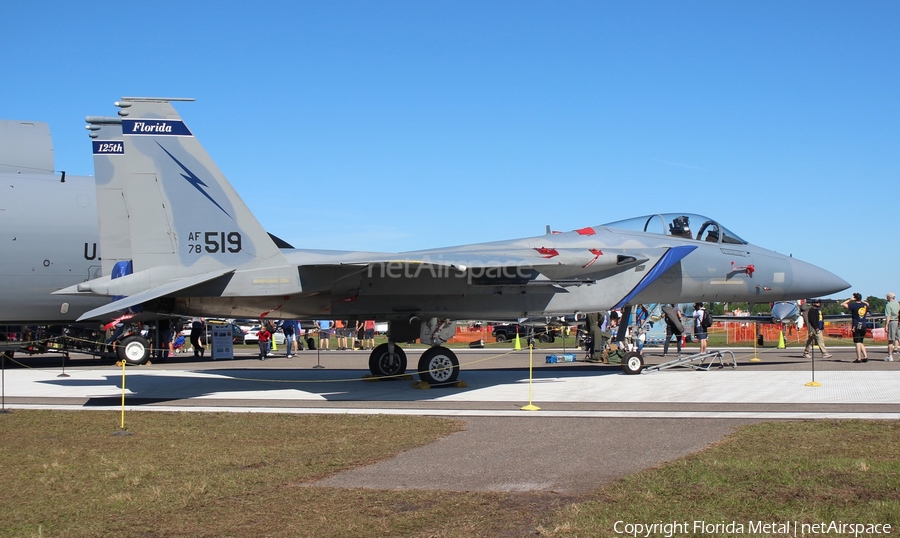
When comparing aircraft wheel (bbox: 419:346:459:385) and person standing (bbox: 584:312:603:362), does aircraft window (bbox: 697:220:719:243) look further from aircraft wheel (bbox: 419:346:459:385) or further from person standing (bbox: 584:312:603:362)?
aircraft wheel (bbox: 419:346:459:385)

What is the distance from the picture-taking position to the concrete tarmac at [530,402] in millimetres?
7594

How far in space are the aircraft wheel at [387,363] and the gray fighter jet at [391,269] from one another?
28mm

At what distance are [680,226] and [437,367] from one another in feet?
20.8

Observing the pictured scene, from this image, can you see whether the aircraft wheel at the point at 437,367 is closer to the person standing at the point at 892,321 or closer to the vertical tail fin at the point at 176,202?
the vertical tail fin at the point at 176,202

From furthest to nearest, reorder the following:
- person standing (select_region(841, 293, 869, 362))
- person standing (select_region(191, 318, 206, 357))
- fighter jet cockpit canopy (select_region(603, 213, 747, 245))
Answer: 1. person standing (select_region(191, 318, 206, 357))
2. person standing (select_region(841, 293, 869, 362))
3. fighter jet cockpit canopy (select_region(603, 213, 747, 245))

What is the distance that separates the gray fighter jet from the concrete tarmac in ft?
5.15

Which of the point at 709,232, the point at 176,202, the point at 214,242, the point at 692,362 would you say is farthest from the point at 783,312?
the point at 176,202

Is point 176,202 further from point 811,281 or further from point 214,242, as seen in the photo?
point 811,281

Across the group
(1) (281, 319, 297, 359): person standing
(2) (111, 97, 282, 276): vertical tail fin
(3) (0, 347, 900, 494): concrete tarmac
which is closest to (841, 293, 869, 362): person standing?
(3) (0, 347, 900, 494): concrete tarmac

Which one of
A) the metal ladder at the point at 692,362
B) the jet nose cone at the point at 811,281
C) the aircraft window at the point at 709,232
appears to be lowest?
the metal ladder at the point at 692,362

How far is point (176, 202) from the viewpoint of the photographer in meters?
13.9

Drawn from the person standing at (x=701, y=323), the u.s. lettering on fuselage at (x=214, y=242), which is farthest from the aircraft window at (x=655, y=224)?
the u.s. lettering on fuselage at (x=214, y=242)

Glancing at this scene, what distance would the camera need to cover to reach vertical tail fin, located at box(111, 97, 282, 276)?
539 inches

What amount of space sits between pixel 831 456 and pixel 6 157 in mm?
26436
